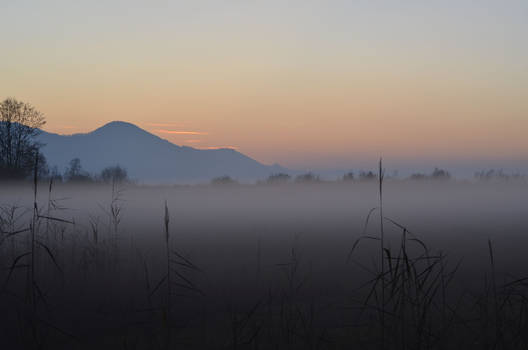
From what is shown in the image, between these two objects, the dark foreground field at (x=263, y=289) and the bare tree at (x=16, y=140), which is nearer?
the dark foreground field at (x=263, y=289)

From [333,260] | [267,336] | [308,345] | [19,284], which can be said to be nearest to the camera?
[308,345]

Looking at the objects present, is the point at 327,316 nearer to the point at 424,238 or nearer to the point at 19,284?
the point at 19,284

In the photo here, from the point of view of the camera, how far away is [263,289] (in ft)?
24.8

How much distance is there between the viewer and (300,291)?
7.46 m

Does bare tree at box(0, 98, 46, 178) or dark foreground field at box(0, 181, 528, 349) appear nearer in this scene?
dark foreground field at box(0, 181, 528, 349)

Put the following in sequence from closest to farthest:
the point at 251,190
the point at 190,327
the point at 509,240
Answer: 1. the point at 190,327
2. the point at 509,240
3. the point at 251,190

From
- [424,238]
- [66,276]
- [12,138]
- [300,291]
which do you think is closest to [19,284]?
[66,276]

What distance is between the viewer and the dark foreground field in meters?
4.53

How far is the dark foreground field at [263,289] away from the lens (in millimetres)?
4527

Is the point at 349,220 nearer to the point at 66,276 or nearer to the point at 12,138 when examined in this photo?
the point at 66,276

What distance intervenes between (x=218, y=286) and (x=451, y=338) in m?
4.27

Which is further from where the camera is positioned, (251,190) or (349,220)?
(251,190)

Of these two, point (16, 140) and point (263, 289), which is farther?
point (16, 140)

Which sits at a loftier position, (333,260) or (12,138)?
(12,138)
